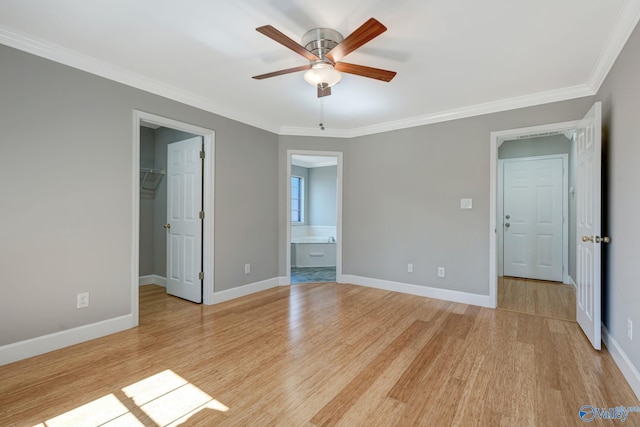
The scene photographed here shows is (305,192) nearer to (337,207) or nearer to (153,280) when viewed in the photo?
(337,207)

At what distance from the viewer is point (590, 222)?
260cm

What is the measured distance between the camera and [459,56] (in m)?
2.51

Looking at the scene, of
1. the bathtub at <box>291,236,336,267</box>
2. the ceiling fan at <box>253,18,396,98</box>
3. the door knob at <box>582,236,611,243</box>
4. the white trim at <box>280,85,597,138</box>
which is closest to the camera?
the ceiling fan at <box>253,18,396,98</box>

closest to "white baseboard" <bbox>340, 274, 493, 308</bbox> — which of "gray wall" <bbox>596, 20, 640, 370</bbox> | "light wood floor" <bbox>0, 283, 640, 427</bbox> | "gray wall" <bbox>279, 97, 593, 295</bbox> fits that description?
"gray wall" <bbox>279, 97, 593, 295</bbox>

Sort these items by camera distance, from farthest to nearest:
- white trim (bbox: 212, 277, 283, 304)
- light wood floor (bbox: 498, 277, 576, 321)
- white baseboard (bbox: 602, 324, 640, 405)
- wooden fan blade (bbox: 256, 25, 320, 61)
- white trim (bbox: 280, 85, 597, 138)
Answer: white trim (bbox: 212, 277, 283, 304) → light wood floor (bbox: 498, 277, 576, 321) → white trim (bbox: 280, 85, 597, 138) → white baseboard (bbox: 602, 324, 640, 405) → wooden fan blade (bbox: 256, 25, 320, 61)

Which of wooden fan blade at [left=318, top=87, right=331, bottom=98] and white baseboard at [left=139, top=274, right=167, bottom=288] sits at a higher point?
wooden fan blade at [left=318, top=87, right=331, bottom=98]

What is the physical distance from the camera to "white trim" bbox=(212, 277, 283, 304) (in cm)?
382

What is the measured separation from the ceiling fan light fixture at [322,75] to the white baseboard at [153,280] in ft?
12.7

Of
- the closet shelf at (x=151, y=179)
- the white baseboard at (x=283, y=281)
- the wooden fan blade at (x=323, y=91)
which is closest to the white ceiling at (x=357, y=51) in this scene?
the wooden fan blade at (x=323, y=91)

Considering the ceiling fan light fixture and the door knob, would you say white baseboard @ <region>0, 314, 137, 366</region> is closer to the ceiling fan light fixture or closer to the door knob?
the ceiling fan light fixture

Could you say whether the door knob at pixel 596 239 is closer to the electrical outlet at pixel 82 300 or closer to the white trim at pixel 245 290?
the white trim at pixel 245 290

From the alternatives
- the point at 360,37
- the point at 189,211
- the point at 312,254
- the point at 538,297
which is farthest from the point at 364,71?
the point at 312,254

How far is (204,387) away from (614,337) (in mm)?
3105

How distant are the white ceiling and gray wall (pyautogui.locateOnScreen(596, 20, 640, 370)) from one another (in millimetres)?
258
